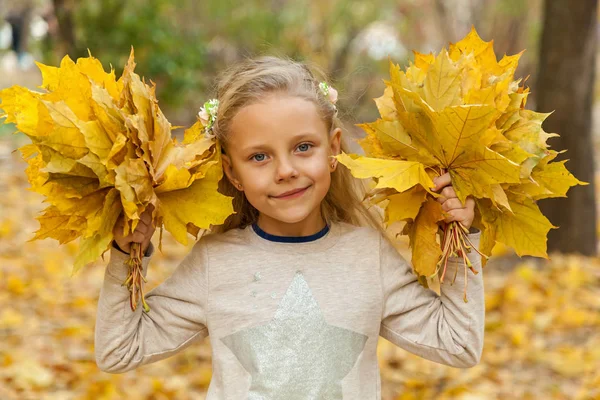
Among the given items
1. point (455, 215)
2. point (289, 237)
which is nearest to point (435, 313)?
point (455, 215)

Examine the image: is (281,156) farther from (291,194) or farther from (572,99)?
(572,99)

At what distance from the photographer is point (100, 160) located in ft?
5.03

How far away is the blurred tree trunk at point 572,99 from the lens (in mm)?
4594

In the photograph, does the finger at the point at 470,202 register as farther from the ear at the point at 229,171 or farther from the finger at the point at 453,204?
the ear at the point at 229,171

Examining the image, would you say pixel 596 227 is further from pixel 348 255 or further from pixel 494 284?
pixel 348 255

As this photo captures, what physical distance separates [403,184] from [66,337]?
2.65 m

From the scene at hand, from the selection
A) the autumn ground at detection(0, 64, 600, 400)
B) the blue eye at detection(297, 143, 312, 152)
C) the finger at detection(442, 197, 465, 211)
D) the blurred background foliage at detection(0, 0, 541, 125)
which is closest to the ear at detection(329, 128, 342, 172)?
the blue eye at detection(297, 143, 312, 152)

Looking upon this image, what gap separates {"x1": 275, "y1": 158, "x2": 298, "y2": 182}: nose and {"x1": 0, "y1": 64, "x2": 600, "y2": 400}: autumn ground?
1692 millimetres

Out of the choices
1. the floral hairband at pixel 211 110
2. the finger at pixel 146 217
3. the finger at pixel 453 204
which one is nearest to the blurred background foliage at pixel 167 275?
the floral hairband at pixel 211 110

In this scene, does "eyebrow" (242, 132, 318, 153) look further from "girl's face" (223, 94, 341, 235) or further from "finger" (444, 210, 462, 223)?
"finger" (444, 210, 462, 223)

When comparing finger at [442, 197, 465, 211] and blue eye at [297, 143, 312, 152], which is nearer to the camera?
finger at [442, 197, 465, 211]

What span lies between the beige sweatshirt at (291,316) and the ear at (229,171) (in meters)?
0.16

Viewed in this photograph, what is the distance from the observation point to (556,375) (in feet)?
10.9

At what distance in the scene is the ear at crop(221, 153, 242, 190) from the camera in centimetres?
187
